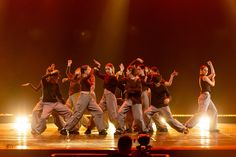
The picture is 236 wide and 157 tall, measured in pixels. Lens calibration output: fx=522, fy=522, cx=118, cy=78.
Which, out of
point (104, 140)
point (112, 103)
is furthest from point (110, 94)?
point (104, 140)

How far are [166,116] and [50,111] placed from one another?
2724mm

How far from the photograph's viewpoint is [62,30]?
57.8 feet

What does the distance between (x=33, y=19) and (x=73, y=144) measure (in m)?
8.31

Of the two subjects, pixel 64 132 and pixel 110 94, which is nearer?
pixel 64 132

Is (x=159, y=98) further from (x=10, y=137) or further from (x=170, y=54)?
(x=170, y=54)

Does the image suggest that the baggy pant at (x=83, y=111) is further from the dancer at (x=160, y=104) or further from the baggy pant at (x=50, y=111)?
the dancer at (x=160, y=104)

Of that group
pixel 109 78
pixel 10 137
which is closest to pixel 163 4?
pixel 109 78

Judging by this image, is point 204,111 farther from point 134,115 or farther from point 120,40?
point 120,40

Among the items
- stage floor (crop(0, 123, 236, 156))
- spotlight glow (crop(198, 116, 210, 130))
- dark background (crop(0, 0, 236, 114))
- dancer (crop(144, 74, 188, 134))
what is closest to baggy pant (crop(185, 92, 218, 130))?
stage floor (crop(0, 123, 236, 156))

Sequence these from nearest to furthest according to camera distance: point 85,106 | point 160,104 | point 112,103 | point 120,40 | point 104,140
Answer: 1. point 104,140
2. point 85,106
3. point 160,104
4. point 112,103
5. point 120,40

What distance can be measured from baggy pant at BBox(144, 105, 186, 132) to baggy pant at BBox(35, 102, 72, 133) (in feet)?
6.15

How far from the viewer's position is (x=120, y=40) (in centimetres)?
1759

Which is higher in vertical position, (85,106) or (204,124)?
(85,106)

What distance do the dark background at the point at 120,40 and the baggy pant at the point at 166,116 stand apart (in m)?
4.92
